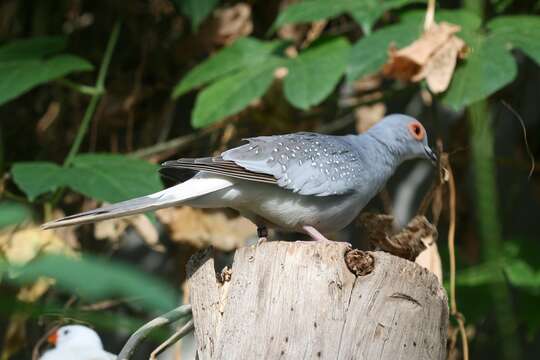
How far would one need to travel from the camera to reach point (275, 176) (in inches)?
101

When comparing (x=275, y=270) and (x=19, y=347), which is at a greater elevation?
(x=275, y=270)

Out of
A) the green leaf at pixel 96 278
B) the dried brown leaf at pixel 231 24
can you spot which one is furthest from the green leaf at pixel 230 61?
the green leaf at pixel 96 278

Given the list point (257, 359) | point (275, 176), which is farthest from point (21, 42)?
point (257, 359)

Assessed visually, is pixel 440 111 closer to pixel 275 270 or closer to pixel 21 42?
pixel 21 42

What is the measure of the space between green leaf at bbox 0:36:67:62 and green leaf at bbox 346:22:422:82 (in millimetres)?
1437

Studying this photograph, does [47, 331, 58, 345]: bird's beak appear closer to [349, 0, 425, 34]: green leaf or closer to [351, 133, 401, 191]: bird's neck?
[351, 133, 401, 191]: bird's neck

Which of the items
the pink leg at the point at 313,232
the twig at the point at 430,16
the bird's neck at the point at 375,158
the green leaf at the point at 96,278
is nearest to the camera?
the green leaf at the point at 96,278

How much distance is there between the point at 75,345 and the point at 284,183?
0.95 metres

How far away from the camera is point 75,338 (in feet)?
9.78

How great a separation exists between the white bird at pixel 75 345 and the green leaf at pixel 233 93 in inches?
38.9

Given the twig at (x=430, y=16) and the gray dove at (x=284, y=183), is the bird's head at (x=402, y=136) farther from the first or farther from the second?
the twig at (x=430, y=16)

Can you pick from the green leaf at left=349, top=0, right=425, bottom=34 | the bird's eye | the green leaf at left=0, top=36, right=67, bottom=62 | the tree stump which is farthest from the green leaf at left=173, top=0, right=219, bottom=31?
the tree stump

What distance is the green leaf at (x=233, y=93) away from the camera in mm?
3504

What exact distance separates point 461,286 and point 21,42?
236cm
